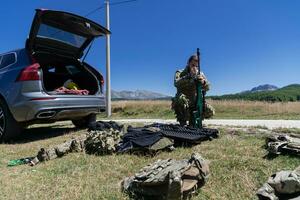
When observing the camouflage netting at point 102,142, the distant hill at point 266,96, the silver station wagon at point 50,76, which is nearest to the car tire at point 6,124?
the silver station wagon at point 50,76

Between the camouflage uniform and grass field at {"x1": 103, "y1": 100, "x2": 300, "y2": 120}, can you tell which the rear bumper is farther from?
grass field at {"x1": 103, "y1": 100, "x2": 300, "y2": 120}

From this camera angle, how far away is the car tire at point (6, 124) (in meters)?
7.20

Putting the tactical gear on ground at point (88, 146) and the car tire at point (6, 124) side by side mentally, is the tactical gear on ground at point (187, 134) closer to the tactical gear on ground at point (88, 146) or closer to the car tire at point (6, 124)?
the tactical gear on ground at point (88, 146)

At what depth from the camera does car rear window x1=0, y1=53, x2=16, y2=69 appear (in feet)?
24.0

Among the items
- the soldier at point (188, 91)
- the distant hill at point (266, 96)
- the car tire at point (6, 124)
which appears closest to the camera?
the soldier at point (188, 91)

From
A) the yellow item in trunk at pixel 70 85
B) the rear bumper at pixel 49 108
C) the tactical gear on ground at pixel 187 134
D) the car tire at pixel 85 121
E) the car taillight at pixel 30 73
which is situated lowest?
the tactical gear on ground at pixel 187 134

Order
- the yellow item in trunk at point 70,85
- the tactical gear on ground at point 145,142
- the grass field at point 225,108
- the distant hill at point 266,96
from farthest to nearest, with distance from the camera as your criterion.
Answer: the distant hill at point 266,96, the grass field at point 225,108, the yellow item in trunk at point 70,85, the tactical gear on ground at point 145,142

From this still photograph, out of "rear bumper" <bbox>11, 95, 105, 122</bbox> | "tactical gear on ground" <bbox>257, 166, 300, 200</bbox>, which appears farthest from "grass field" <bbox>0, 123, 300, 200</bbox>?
"rear bumper" <bbox>11, 95, 105, 122</bbox>

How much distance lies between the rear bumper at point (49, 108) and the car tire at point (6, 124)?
183mm

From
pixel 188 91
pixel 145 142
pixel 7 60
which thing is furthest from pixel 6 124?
pixel 188 91

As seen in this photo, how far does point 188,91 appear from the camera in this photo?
278 inches

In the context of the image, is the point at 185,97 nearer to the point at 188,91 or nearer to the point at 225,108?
the point at 188,91

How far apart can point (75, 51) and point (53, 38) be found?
2.67ft

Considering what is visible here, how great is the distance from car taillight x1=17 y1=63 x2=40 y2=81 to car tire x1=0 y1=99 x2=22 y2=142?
70cm
